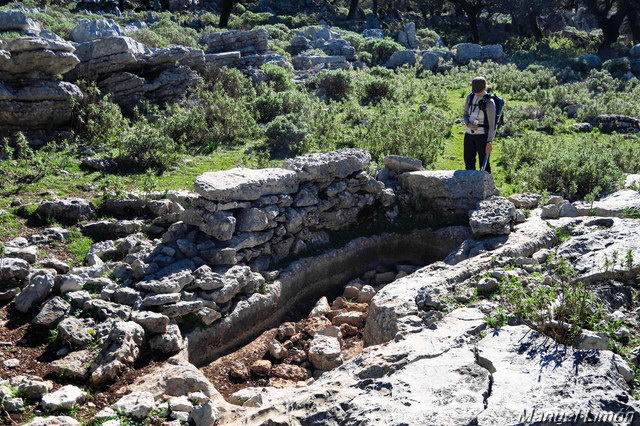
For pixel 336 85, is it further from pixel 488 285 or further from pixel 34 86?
pixel 488 285

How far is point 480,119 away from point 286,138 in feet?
14.6

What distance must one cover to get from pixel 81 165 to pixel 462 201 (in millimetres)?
6995

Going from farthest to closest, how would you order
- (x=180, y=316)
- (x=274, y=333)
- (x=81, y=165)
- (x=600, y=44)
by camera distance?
(x=600, y=44) → (x=81, y=165) → (x=274, y=333) → (x=180, y=316)

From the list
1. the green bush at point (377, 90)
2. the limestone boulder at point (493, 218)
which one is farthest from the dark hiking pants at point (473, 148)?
the green bush at point (377, 90)

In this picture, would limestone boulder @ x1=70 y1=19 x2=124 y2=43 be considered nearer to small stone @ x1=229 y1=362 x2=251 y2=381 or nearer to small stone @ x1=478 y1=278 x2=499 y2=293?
small stone @ x1=229 y1=362 x2=251 y2=381

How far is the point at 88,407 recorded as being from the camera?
19.4 feet

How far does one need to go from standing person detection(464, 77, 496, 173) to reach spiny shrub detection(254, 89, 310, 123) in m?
6.06

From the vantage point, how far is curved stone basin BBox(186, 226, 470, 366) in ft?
25.6

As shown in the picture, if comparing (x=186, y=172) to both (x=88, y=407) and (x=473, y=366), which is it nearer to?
(x=88, y=407)

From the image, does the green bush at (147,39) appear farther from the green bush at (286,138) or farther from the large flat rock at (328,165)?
the large flat rock at (328,165)

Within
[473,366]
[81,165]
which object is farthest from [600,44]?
[473,366]

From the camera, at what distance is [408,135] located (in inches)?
546

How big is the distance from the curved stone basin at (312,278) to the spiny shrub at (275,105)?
6552mm

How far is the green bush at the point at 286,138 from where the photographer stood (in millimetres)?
13391
